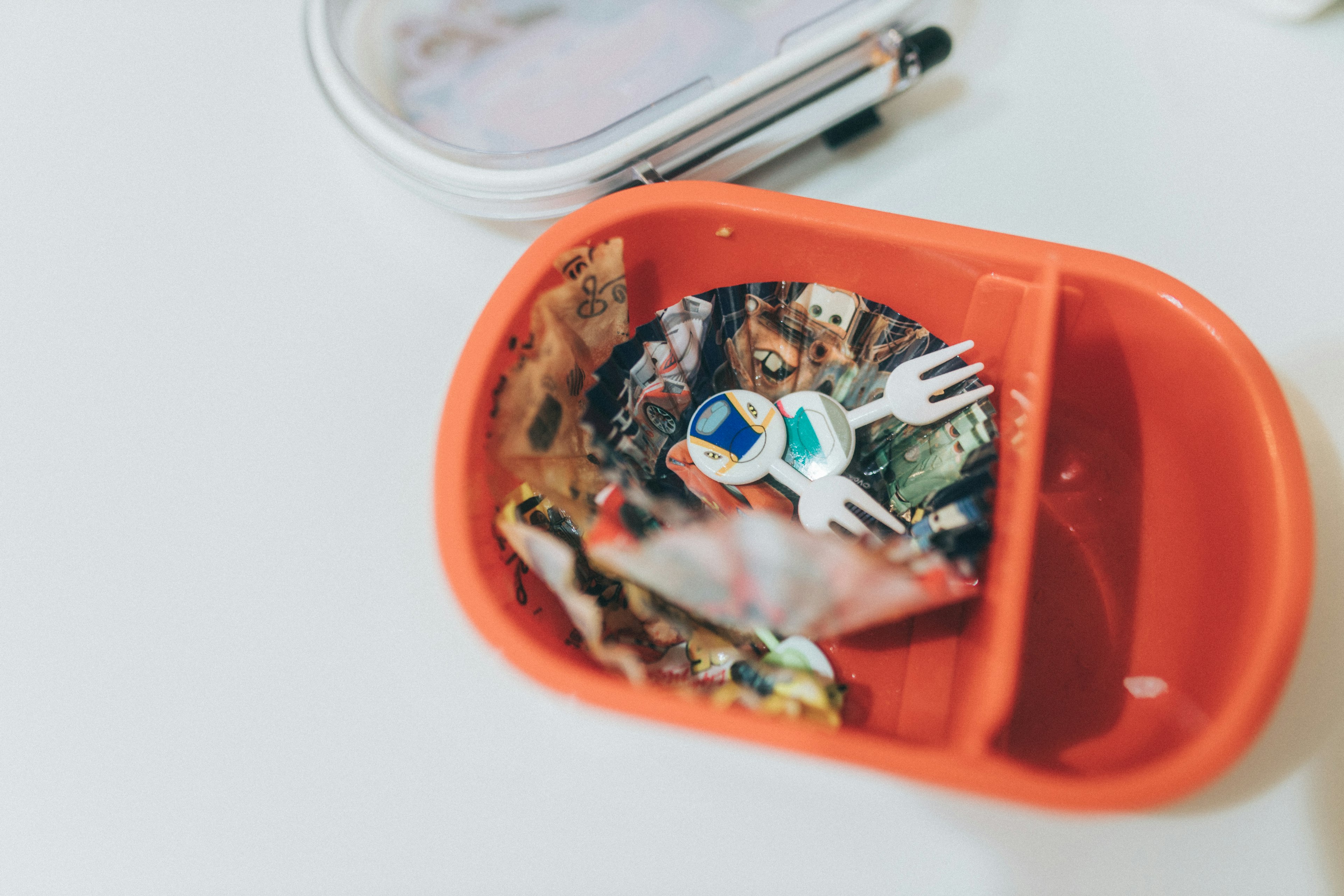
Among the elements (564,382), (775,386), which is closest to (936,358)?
(775,386)

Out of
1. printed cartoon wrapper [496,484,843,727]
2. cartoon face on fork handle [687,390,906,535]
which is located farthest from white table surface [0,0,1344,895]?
cartoon face on fork handle [687,390,906,535]

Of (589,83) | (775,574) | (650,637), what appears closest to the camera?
(775,574)

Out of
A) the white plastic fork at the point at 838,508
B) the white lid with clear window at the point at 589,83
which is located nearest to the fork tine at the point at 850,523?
the white plastic fork at the point at 838,508

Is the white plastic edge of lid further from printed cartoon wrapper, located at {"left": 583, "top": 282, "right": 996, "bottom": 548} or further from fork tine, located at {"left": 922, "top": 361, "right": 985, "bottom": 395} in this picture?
fork tine, located at {"left": 922, "top": 361, "right": 985, "bottom": 395}

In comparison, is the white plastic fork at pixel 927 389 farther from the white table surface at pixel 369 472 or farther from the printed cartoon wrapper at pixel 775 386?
the white table surface at pixel 369 472

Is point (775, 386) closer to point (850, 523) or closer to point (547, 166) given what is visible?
point (850, 523)
